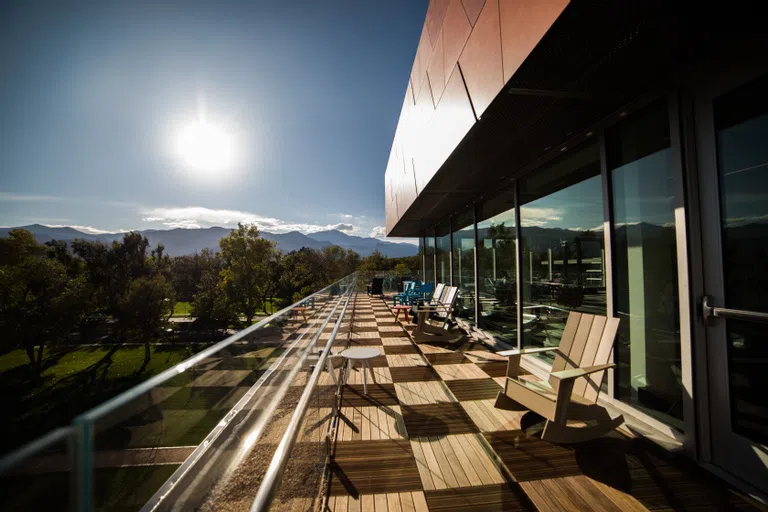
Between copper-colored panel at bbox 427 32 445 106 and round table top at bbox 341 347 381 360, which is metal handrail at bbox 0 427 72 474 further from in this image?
copper-colored panel at bbox 427 32 445 106

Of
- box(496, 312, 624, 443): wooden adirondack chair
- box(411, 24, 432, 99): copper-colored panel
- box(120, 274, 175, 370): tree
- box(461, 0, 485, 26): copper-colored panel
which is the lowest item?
box(120, 274, 175, 370): tree

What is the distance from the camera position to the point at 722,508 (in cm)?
200

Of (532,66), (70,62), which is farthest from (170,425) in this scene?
(70,62)

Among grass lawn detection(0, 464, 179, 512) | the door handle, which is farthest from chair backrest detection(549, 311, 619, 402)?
grass lawn detection(0, 464, 179, 512)

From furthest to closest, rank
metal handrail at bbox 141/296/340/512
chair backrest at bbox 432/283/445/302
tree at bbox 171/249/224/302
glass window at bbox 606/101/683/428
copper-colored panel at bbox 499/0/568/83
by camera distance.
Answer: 1. tree at bbox 171/249/224/302
2. chair backrest at bbox 432/283/445/302
3. glass window at bbox 606/101/683/428
4. copper-colored panel at bbox 499/0/568/83
5. metal handrail at bbox 141/296/340/512

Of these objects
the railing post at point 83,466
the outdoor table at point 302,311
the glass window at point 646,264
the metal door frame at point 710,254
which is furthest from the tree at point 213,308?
the railing post at point 83,466

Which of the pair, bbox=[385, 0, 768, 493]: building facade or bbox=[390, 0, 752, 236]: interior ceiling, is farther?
bbox=[385, 0, 768, 493]: building facade

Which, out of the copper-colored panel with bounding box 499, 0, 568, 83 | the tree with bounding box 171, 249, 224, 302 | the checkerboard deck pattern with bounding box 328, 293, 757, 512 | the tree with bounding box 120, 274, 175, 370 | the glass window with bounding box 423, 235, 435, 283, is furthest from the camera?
the tree with bounding box 171, 249, 224, 302

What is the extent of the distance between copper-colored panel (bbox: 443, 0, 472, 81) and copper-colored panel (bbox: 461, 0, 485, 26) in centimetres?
6

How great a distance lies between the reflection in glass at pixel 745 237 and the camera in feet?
7.11

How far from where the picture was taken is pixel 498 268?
6203mm

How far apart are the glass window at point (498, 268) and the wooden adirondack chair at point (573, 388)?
7.62 feet

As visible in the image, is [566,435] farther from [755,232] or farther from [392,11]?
[392,11]

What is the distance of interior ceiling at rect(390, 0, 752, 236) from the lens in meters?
1.90
